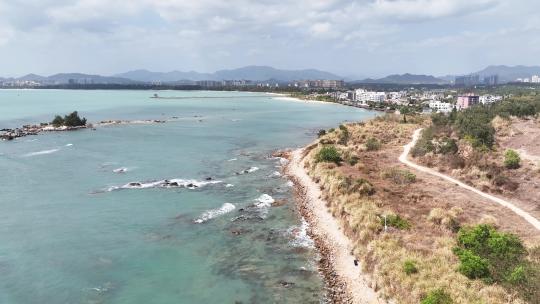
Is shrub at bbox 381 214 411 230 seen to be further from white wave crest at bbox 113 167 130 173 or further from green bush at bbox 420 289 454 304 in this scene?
white wave crest at bbox 113 167 130 173

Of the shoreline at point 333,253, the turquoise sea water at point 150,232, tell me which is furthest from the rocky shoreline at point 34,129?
the shoreline at point 333,253

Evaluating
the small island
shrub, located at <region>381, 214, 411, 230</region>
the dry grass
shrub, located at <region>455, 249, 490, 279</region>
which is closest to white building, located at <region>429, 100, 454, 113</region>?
the small island

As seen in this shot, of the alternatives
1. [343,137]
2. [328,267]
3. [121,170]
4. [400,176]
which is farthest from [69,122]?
[328,267]

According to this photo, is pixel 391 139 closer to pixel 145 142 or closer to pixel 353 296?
pixel 145 142

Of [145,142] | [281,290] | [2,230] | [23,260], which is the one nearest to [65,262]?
[23,260]

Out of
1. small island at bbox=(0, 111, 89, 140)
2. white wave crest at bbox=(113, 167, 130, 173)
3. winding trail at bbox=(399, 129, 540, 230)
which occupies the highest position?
small island at bbox=(0, 111, 89, 140)

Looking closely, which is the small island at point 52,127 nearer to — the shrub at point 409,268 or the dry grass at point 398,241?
the dry grass at point 398,241
